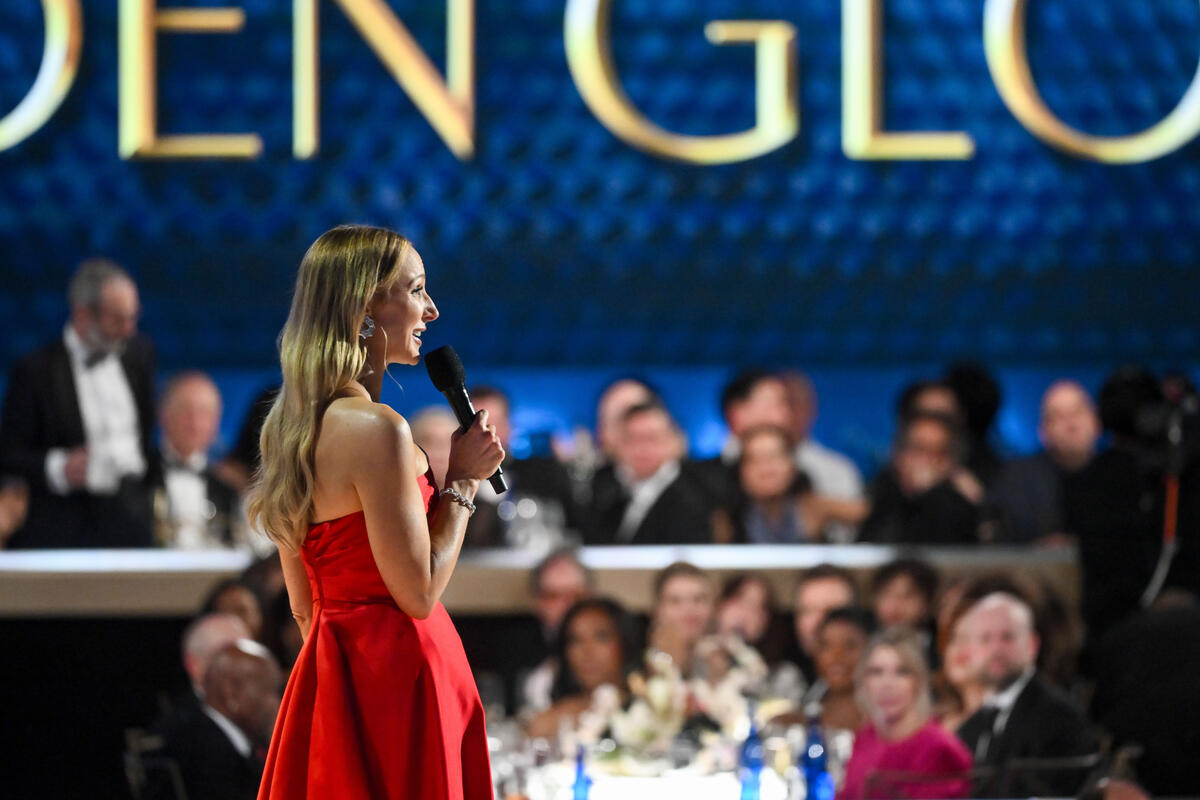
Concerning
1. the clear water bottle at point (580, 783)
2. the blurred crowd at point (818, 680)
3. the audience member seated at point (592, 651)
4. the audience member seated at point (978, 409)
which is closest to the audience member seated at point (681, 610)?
the blurred crowd at point (818, 680)

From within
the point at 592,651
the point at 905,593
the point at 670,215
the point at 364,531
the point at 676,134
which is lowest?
the point at 592,651

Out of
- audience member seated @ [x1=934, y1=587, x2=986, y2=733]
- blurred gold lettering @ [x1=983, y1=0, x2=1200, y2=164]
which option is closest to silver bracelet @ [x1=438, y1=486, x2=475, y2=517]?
audience member seated @ [x1=934, y1=587, x2=986, y2=733]

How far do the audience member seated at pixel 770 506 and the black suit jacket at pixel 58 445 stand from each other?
6.13 feet

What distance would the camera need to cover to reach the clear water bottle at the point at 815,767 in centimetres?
338

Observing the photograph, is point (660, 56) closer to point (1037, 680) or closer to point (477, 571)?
point (477, 571)

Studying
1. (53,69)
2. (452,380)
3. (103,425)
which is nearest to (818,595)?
(103,425)

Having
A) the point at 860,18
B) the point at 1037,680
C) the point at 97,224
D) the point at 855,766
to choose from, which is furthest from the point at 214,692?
the point at 860,18

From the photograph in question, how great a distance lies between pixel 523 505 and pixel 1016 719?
7.71 ft

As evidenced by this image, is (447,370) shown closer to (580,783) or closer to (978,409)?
(580,783)

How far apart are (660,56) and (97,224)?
269cm

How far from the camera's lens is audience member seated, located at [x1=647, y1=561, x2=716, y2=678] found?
191 inches

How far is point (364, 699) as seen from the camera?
2.11 m

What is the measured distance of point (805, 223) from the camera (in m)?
8.63

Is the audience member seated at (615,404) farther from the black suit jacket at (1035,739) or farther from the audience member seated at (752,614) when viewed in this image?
the black suit jacket at (1035,739)
